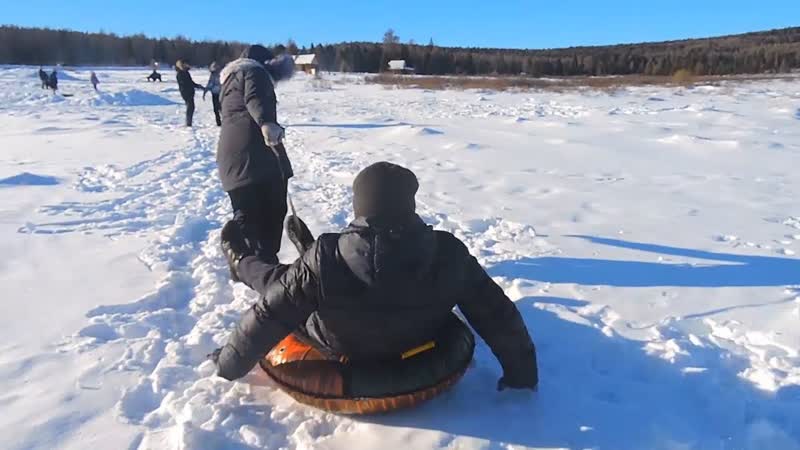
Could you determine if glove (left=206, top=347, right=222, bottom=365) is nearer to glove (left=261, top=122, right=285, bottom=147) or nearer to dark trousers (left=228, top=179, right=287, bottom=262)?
dark trousers (left=228, top=179, right=287, bottom=262)

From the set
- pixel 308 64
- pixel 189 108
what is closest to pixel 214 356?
pixel 189 108

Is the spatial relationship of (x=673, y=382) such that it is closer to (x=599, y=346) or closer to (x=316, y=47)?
(x=599, y=346)

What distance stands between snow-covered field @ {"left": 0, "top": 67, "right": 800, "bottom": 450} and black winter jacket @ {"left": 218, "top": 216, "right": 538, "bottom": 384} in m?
0.31

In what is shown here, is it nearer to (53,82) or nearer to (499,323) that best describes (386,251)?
(499,323)

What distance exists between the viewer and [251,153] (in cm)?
370

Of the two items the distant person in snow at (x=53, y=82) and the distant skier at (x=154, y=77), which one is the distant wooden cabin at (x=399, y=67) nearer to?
the distant skier at (x=154, y=77)

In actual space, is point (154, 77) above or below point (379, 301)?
above

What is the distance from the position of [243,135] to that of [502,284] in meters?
1.97

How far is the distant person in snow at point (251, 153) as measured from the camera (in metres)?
3.64

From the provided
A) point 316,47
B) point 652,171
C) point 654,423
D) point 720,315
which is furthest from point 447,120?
point 316,47

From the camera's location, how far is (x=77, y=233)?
546 cm

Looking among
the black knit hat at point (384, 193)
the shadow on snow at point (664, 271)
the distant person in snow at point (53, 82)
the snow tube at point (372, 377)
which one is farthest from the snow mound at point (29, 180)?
the distant person in snow at point (53, 82)

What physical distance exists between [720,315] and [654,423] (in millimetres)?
1341

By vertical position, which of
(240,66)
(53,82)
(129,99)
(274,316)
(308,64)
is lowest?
(274,316)
